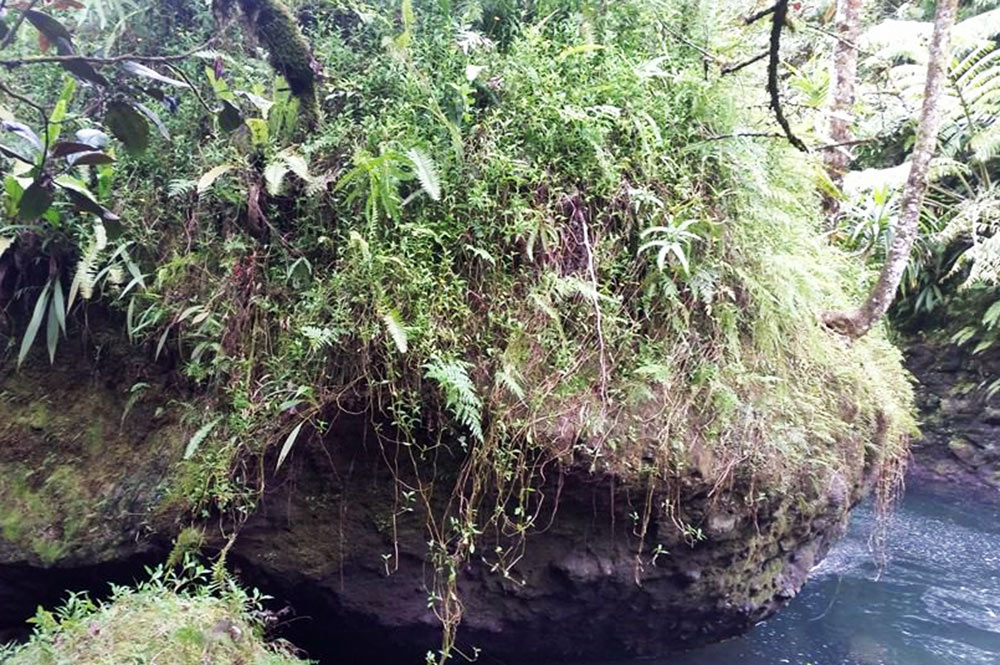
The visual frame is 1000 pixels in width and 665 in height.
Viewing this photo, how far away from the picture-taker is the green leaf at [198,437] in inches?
126

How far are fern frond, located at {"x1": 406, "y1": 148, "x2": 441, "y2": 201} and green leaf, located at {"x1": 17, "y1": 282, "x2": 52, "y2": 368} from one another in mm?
1906

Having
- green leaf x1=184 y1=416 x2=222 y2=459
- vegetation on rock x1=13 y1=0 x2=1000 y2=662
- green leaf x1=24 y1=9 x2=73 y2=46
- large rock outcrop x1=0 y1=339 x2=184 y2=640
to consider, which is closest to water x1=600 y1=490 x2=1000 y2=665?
vegetation on rock x1=13 y1=0 x2=1000 y2=662

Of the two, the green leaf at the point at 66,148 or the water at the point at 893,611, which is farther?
the water at the point at 893,611

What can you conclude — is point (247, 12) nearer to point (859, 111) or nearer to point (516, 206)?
point (516, 206)

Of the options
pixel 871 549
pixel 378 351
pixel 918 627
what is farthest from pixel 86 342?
pixel 871 549

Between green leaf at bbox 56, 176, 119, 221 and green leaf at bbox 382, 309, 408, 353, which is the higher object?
green leaf at bbox 56, 176, 119, 221

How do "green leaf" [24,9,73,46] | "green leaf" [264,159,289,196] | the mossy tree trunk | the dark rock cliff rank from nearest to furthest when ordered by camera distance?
"green leaf" [24,9,73,46] → "green leaf" [264,159,289,196] → the mossy tree trunk → the dark rock cliff

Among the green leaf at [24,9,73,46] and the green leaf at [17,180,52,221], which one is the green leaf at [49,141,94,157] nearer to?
the green leaf at [17,180,52,221]

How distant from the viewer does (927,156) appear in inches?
167

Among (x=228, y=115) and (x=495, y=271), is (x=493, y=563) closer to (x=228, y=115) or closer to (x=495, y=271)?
(x=495, y=271)

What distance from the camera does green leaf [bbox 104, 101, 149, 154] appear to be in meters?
1.63

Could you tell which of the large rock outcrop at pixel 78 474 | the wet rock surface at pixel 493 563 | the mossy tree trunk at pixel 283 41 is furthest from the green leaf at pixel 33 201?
the mossy tree trunk at pixel 283 41

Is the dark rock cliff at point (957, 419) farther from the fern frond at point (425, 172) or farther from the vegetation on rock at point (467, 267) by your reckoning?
the fern frond at point (425, 172)

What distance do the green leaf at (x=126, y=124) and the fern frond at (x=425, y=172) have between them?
5.61 feet
